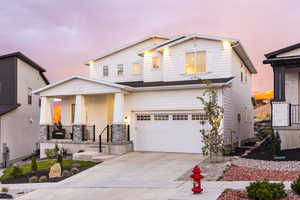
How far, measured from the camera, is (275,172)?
1112 centimetres

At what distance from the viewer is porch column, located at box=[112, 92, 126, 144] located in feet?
59.1

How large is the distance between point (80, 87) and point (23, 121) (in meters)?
8.56

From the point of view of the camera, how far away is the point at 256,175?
426 inches

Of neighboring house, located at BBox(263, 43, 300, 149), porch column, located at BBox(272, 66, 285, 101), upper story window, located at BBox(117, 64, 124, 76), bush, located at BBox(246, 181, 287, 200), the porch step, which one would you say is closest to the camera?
bush, located at BBox(246, 181, 287, 200)

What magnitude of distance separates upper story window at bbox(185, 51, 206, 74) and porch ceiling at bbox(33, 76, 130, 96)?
4152 mm

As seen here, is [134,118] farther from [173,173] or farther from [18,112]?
[18,112]

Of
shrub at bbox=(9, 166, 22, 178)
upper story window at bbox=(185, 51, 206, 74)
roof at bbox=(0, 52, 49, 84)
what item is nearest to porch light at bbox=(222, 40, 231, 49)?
upper story window at bbox=(185, 51, 206, 74)

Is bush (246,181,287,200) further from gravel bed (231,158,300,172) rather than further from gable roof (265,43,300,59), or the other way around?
gable roof (265,43,300,59)

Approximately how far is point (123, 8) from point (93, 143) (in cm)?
979

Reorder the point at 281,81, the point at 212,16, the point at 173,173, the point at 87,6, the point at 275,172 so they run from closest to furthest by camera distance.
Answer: the point at 275,172 < the point at 173,173 < the point at 281,81 < the point at 87,6 < the point at 212,16

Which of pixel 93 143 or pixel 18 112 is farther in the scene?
pixel 18 112

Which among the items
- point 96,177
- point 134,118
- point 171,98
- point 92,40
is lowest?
point 96,177

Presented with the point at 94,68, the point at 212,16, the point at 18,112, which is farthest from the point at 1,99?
the point at 212,16

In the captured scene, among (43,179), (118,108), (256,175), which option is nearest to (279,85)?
(256,175)
